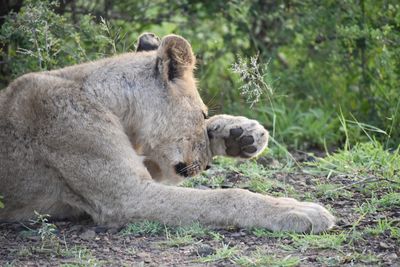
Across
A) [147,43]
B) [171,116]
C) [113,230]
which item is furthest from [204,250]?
[147,43]

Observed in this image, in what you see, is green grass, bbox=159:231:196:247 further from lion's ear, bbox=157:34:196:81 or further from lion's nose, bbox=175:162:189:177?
lion's ear, bbox=157:34:196:81

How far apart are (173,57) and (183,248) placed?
121 cm

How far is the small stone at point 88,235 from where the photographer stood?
4387 millimetres

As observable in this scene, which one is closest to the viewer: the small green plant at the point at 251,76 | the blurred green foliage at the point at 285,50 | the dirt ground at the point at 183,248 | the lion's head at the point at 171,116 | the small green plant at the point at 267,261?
→ the small green plant at the point at 267,261

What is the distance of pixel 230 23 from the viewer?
7680 millimetres

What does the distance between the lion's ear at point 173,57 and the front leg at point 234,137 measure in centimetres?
36

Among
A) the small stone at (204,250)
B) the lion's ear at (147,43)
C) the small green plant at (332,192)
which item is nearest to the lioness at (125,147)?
the lion's ear at (147,43)

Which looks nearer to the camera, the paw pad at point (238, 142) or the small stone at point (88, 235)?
the small stone at point (88, 235)

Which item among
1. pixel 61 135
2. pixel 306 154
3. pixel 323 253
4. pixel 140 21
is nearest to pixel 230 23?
pixel 140 21

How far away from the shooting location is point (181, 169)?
4766mm

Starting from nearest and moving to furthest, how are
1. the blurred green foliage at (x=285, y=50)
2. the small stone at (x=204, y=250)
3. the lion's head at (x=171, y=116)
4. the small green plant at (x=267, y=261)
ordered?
the small green plant at (x=267, y=261), the small stone at (x=204, y=250), the lion's head at (x=171, y=116), the blurred green foliage at (x=285, y=50)

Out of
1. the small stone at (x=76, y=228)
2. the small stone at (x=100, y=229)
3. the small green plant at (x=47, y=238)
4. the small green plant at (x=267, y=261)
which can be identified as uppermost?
the small green plant at (x=267, y=261)

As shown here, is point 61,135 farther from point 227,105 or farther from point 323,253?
point 227,105

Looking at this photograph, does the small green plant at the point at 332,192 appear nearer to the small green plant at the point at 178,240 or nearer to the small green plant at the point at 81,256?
the small green plant at the point at 178,240
